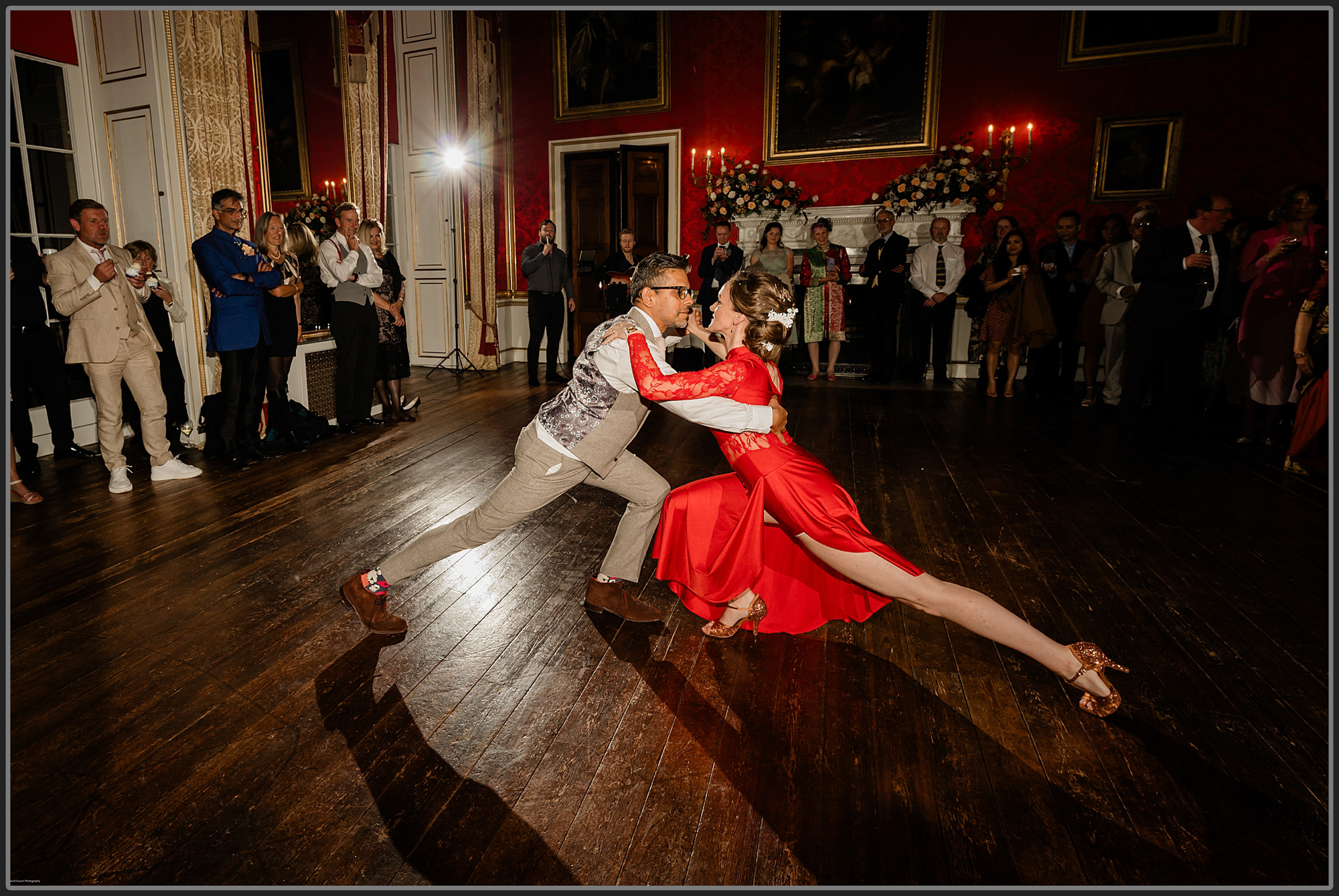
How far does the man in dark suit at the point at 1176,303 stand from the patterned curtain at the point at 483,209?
6.82 metres

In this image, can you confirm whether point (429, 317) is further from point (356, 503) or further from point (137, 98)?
point (356, 503)

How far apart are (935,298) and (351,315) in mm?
5648

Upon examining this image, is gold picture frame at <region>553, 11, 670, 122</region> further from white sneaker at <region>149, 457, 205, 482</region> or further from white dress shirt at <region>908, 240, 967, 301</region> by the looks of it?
white sneaker at <region>149, 457, 205, 482</region>

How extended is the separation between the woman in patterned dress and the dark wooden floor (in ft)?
15.0

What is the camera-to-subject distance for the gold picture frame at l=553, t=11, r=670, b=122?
8797mm

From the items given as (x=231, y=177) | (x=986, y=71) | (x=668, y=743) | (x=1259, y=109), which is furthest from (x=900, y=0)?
(x=668, y=743)

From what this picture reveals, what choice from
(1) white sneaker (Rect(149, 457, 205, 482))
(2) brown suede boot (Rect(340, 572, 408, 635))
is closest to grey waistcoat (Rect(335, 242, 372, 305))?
(1) white sneaker (Rect(149, 457, 205, 482))

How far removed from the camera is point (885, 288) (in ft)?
25.4

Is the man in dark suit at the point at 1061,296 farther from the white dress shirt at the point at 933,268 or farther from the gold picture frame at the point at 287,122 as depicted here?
the gold picture frame at the point at 287,122

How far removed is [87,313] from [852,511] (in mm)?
4226

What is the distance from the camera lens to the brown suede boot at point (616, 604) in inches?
103

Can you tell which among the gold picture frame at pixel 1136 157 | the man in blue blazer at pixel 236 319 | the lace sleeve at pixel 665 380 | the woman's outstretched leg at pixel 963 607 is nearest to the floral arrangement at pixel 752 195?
the gold picture frame at pixel 1136 157

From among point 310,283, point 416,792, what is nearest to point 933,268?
point 310,283

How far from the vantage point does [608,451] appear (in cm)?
227
